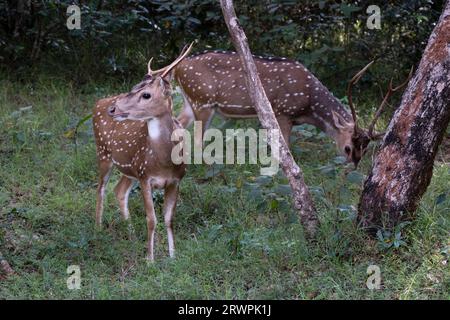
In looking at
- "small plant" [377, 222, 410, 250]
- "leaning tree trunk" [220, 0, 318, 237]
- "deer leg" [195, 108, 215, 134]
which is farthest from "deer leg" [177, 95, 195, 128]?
"small plant" [377, 222, 410, 250]

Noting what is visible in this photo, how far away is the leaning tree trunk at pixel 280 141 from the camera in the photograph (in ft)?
21.0

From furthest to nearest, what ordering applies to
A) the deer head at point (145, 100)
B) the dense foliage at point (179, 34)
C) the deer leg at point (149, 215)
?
the dense foliage at point (179, 34) < the deer head at point (145, 100) < the deer leg at point (149, 215)

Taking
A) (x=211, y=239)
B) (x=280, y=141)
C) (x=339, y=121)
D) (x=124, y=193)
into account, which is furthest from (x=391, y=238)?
(x=339, y=121)

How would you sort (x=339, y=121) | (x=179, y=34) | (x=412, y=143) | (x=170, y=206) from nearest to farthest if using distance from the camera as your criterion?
(x=412, y=143), (x=170, y=206), (x=339, y=121), (x=179, y=34)

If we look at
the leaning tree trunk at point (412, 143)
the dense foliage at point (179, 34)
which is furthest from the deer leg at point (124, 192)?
the dense foliage at point (179, 34)

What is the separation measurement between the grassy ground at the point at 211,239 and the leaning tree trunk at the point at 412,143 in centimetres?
17

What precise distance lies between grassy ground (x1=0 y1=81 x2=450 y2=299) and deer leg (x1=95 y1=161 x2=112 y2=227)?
10cm

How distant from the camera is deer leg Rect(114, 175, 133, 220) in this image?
300 inches

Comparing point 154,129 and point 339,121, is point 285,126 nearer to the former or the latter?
point 339,121

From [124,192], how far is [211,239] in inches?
47.7

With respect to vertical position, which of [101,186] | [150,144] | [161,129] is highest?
[161,129]

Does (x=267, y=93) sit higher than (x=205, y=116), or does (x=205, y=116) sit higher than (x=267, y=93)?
(x=267, y=93)

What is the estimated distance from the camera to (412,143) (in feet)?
20.5

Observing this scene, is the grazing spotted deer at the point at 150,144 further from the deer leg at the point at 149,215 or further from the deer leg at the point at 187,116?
the deer leg at the point at 187,116
